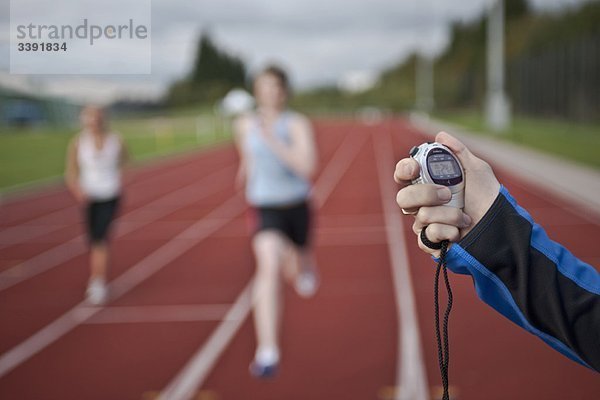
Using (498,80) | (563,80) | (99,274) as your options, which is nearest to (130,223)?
(99,274)

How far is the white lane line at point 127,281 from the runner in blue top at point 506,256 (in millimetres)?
4217

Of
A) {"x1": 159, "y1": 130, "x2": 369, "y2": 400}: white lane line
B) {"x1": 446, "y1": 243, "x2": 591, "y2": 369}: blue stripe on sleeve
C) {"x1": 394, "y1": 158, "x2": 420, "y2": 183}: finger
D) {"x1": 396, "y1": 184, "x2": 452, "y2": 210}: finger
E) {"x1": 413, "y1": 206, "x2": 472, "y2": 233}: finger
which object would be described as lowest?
{"x1": 159, "y1": 130, "x2": 369, "y2": 400}: white lane line

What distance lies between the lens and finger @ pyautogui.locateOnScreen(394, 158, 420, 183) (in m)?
1.18

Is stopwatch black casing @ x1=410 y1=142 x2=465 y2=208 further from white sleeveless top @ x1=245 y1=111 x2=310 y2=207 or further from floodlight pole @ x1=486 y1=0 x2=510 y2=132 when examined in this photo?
floodlight pole @ x1=486 y1=0 x2=510 y2=132

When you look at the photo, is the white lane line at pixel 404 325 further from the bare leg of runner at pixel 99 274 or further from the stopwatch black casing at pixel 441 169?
the stopwatch black casing at pixel 441 169

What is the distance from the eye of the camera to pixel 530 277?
1.26 meters

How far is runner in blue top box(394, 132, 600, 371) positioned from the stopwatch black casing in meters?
0.01

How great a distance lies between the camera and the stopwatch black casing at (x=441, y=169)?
46.1 inches

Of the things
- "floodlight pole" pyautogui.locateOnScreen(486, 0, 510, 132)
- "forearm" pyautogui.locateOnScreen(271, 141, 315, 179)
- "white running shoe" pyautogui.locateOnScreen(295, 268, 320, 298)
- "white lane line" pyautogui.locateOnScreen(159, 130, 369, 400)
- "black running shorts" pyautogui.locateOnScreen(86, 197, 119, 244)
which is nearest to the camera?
"white lane line" pyautogui.locateOnScreen(159, 130, 369, 400)

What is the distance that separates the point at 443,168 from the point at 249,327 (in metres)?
4.35

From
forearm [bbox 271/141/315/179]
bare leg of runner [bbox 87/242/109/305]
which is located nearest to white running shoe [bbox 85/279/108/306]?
bare leg of runner [bbox 87/242/109/305]

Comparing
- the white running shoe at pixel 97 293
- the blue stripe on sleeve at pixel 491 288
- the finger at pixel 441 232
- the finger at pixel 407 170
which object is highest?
the finger at pixel 407 170

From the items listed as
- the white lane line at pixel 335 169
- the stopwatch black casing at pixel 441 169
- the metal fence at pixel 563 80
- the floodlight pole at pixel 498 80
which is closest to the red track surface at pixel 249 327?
the stopwatch black casing at pixel 441 169

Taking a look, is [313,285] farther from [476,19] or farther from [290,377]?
[476,19]
